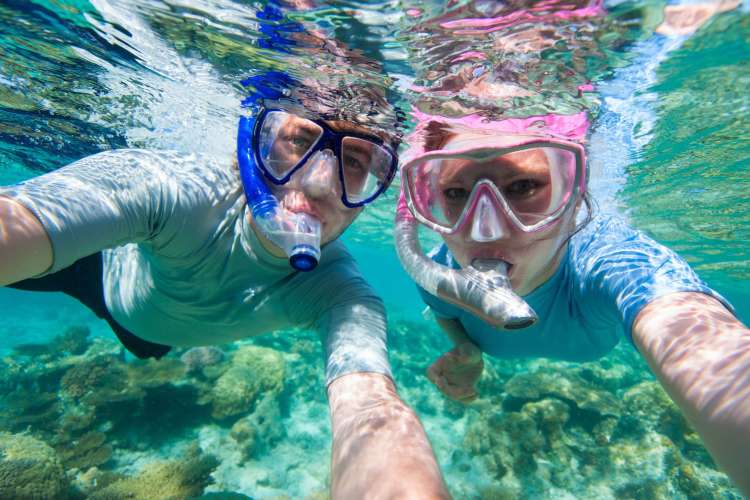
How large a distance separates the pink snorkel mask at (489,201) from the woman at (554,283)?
11mm

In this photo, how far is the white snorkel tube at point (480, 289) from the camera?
2.38 m

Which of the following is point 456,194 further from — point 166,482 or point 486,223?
point 166,482

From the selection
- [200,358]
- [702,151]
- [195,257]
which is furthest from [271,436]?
[702,151]

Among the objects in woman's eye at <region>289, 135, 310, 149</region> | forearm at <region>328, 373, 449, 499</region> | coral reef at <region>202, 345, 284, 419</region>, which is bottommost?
coral reef at <region>202, 345, 284, 419</region>

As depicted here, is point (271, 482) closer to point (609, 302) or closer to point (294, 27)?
point (609, 302)

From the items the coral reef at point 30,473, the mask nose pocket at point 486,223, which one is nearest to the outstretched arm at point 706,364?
the mask nose pocket at point 486,223

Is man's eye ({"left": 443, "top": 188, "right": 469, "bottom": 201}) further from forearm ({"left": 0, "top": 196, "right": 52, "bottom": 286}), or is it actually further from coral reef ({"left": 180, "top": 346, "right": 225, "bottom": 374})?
coral reef ({"left": 180, "top": 346, "right": 225, "bottom": 374})

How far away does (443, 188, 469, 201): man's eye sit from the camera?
3.45 m

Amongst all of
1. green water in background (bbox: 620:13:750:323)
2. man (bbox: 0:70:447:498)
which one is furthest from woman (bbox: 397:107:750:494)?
green water in background (bbox: 620:13:750:323)

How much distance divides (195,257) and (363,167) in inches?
79.8

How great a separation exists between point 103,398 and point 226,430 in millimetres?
2943

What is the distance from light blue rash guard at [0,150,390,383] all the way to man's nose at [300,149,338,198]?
57cm

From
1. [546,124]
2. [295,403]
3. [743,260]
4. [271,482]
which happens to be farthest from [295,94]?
[743,260]

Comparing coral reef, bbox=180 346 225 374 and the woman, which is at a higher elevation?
the woman
